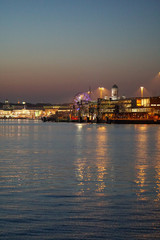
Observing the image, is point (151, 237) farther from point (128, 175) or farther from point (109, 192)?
point (128, 175)

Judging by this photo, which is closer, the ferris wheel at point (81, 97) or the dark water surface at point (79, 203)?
the dark water surface at point (79, 203)

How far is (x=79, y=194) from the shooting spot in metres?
12.5

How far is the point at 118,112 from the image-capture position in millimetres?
197625

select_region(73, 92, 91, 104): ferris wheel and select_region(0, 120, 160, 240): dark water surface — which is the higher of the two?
select_region(73, 92, 91, 104): ferris wheel

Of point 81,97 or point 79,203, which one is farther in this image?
point 81,97

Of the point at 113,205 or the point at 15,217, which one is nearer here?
the point at 15,217

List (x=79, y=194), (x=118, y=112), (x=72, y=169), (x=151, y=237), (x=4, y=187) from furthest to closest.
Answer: (x=118, y=112) < (x=72, y=169) < (x=4, y=187) < (x=79, y=194) < (x=151, y=237)

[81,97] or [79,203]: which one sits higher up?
[81,97]

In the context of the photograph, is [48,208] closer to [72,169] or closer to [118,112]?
[72,169]

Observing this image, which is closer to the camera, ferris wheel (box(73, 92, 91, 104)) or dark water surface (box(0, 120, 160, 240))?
dark water surface (box(0, 120, 160, 240))

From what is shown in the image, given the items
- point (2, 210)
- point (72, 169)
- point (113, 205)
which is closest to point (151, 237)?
point (113, 205)

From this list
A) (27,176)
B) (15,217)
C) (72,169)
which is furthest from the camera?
(72,169)

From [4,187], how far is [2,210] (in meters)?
3.51

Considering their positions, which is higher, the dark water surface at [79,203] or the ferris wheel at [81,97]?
the ferris wheel at [81,97]
